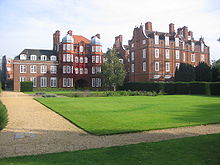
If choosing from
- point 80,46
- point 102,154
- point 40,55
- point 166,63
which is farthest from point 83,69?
point 102,154

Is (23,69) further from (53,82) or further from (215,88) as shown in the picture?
(215,88)

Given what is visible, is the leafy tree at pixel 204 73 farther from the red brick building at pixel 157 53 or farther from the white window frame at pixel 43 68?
the white window frame at pixel 43 68

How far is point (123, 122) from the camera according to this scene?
32.8ft

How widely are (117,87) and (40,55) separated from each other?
1989 cm

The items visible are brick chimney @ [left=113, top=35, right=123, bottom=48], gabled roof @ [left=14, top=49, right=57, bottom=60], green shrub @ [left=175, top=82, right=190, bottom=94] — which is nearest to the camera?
green shrub @ [left=175, top=82, right=190, bottom=94]

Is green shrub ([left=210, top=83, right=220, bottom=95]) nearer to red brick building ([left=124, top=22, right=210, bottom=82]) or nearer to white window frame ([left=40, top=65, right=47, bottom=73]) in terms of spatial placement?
red brick building ([left=124, top=22, right=210, bottom=82])

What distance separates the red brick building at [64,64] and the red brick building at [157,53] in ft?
33.8

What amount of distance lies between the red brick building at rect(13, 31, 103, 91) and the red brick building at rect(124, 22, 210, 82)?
10303mm

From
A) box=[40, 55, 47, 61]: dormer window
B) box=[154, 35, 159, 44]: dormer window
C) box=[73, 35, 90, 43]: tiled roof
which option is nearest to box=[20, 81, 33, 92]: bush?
box=[40, 55, 47, 61]: dormer window

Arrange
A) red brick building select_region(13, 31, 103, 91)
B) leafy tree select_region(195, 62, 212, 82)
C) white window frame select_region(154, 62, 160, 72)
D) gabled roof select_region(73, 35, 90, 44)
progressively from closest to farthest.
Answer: leafy tree select_region(195, 62, 212, 82)
white window frame select_region(154, 62, 160, 72)
red brick building select_region(13, 31, 103, 91)
gabled roof select_region(73, 35, 90, 44)

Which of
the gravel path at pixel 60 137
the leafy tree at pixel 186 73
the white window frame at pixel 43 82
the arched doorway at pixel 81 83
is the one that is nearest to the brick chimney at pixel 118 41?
the arched doorway at pixel 81 83

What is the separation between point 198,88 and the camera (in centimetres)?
3488

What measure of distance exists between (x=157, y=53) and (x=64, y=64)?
21669 mm

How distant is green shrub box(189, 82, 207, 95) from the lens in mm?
34219
